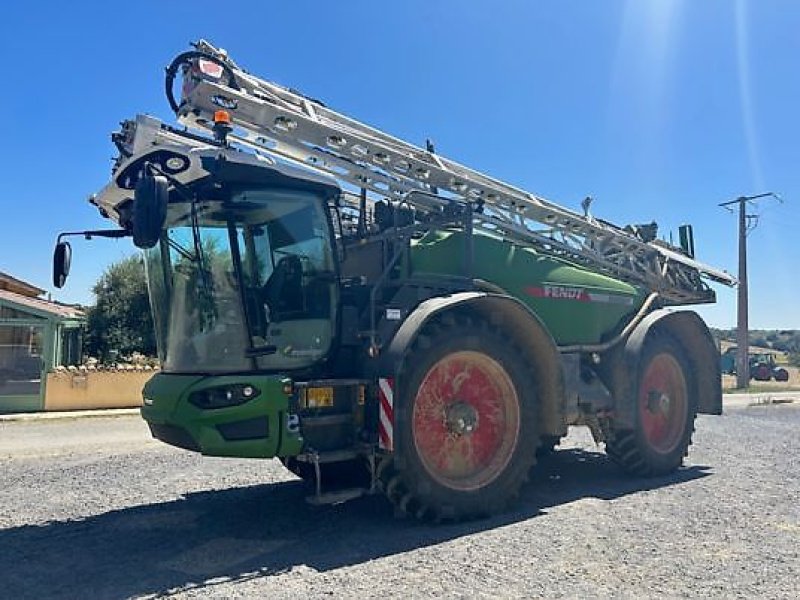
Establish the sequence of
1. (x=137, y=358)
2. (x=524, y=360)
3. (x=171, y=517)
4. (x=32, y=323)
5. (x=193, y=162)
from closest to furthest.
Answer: (x=193, y=162), (x=171, y=517), (x=524, y=360), (x=32, y=323), (x=137, y=358)

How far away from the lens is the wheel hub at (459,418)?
6.61 meters

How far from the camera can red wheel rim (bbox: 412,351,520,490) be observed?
6488 mm

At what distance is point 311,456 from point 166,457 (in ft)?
17.8

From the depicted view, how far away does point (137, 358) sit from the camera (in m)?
23.2

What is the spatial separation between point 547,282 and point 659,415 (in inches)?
97.3

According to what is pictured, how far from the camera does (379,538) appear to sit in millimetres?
5891

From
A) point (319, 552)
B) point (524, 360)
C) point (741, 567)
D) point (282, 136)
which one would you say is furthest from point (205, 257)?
point (741, 567)

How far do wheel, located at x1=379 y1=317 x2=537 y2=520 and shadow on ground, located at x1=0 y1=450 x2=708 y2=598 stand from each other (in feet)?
0.87

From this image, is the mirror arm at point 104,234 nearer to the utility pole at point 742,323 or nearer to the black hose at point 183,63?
the black hose at point 183,63

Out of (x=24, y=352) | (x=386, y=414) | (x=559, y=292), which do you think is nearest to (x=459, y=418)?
(x=386, y=414)

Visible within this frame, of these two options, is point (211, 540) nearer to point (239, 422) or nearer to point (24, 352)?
point (239, 422)

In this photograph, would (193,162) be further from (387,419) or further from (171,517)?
(171,517)

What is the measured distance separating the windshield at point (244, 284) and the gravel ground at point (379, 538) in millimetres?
1516

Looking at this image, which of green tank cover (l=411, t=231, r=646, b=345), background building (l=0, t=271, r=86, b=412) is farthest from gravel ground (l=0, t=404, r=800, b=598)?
background building (l=0, t=271, r=86, b=412)
